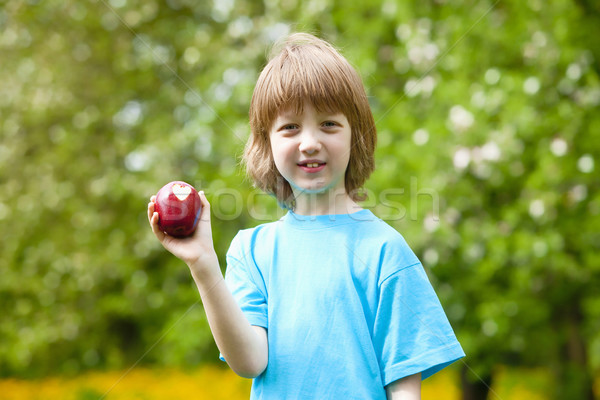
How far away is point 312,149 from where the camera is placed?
1514mm

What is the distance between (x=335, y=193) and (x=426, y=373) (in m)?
0.51

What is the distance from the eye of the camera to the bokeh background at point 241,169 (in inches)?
156

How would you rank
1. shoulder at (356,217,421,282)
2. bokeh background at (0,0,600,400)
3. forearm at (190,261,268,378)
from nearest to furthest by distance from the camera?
forearm at (190,261,268,378)
shoulder at (356,217,421,282)
bokeh background at (0,0,600,400)

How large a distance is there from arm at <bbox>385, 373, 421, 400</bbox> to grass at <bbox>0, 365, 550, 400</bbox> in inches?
180

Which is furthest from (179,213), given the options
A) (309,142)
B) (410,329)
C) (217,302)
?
(410,329)

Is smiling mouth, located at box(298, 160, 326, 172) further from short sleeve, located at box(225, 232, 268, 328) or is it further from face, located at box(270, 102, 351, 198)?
short sleeve, located at box(225, 232, 268, 328)

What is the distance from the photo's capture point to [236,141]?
4.52 metres

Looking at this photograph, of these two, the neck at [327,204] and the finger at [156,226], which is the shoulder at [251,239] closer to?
the neck at [327,204]

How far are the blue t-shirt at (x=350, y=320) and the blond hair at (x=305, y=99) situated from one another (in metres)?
0.28

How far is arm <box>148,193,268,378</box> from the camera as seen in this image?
4.39 ft

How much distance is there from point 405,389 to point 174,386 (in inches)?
209

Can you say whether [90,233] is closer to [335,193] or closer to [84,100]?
[84,100]

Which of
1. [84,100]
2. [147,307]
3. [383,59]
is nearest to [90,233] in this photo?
[147,307]

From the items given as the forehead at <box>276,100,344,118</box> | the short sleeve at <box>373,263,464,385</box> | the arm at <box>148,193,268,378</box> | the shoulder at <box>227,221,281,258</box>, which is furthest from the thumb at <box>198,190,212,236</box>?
the short sleeve at <box>373,263,464,385</box>
